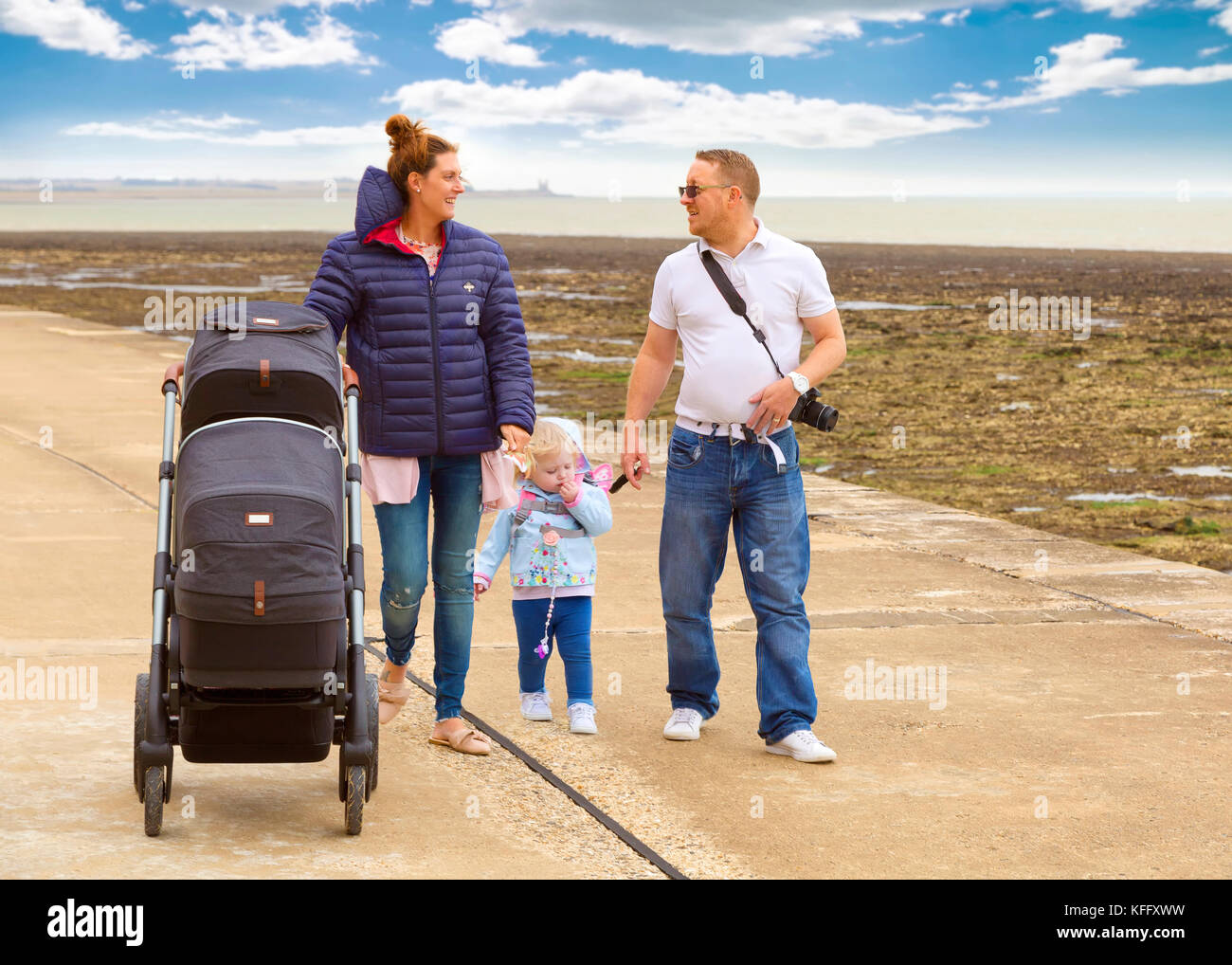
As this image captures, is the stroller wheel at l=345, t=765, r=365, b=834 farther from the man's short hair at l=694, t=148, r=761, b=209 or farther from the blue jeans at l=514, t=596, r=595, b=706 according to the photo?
the man's short hair at l=694, t=148, r=761, b=209

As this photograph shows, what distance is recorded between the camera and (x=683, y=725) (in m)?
5.55

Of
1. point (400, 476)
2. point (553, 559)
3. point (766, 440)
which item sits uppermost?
point (766, 440)

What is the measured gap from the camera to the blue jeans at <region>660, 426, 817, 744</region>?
5391 millimetres

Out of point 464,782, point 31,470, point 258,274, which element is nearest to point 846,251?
point 258,274

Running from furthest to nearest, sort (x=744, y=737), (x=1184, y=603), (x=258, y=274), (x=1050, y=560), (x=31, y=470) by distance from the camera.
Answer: (x=258, y=274), (x=31, y=470), (x=1050, y=560), (x=1184, y=603), (x=744, y=737)

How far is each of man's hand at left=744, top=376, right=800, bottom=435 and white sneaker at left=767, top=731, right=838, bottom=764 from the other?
3.37 ft

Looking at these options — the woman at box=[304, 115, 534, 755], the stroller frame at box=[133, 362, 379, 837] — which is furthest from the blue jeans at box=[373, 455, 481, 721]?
the stroller frame at box=[133, 362, 379, 837]

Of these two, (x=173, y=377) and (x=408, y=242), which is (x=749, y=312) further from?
(x=173, y=377)

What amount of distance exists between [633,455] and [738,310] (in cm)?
63

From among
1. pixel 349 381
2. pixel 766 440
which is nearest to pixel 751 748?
pixel 766 440

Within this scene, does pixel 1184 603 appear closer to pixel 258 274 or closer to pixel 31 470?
pixel 31 470
